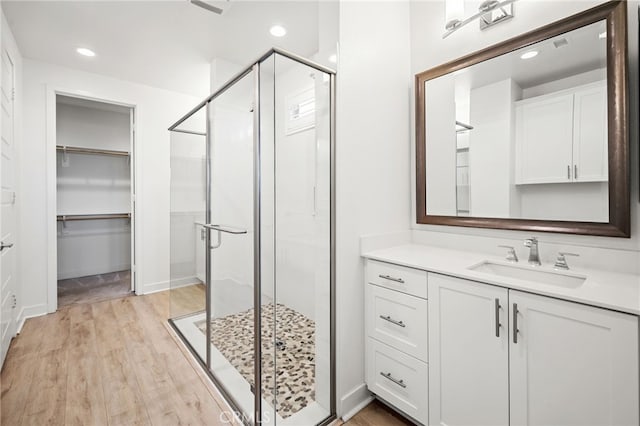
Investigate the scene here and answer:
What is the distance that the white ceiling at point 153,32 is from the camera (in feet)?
7.02

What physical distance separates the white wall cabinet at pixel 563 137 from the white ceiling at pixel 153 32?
1.71m

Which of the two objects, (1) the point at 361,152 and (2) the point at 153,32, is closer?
(1) the point at 361,152

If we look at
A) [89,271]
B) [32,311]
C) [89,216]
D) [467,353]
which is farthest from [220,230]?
[89,271]

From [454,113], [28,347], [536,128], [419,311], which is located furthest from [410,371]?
[28,347]

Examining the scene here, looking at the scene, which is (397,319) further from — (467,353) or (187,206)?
(187,206)

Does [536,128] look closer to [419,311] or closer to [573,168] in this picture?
[573,168]

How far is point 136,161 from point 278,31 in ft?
7.62

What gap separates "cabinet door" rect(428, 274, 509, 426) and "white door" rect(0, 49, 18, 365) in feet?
9.13

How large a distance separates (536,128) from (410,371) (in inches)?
54.8

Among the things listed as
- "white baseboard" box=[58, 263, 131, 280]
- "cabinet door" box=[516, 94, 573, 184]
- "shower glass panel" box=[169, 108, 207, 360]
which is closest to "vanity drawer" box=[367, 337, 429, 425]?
"cabinet door" box=[516, 94, 573, 184]

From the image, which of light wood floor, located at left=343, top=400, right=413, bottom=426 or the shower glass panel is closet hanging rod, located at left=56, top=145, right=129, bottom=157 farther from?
light wood floor, located at left=343, top=400, right=413, bottom=426

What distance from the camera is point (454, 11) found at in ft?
5.29

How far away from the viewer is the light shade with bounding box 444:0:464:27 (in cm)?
160

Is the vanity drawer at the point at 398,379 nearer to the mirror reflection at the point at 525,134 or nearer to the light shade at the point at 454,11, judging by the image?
the mirror reflection at the point at 525,134
